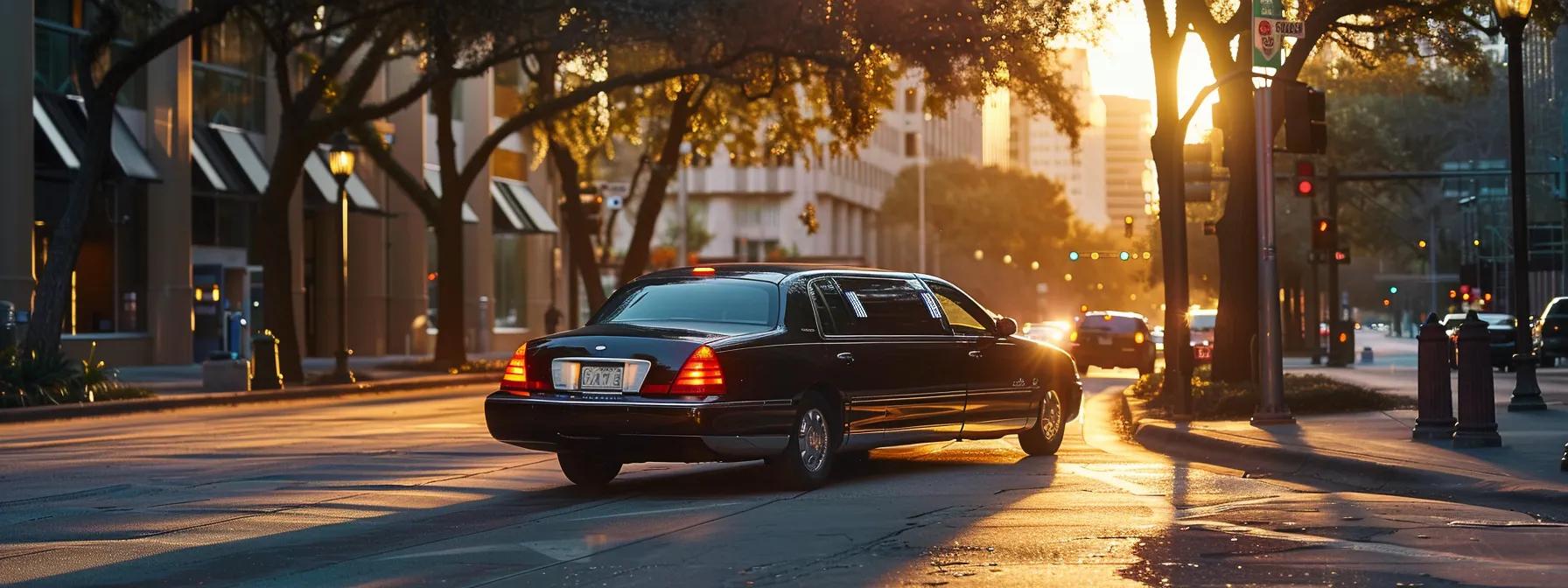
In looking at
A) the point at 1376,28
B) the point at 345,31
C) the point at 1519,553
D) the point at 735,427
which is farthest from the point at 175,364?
the point at 1519,553

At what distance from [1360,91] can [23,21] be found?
4198cm

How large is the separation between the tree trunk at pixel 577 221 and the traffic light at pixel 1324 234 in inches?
740

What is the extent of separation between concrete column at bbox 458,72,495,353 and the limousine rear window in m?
44.8

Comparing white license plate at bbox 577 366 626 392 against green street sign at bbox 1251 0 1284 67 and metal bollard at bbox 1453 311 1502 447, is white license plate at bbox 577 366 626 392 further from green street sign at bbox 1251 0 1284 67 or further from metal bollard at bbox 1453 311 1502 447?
green street sign at bbox 1251 0 1284 67

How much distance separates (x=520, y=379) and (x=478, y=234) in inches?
1816

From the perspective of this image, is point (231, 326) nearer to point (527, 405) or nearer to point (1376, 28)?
A: point (1376, 28)

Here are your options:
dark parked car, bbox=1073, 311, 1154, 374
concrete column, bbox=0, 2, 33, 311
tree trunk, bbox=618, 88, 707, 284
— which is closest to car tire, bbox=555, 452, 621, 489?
concrete column, bbox=0, 2, 33, 311

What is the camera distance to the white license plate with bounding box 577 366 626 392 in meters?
13.1

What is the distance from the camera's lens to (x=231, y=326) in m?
46.3

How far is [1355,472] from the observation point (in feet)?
49.0

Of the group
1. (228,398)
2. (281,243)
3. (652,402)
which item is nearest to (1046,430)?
(652,402)

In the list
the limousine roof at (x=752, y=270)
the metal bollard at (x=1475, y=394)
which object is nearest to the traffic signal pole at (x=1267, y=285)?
the metal bollard at (x=1475, y=394)

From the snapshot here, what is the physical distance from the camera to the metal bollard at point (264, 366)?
33.2m

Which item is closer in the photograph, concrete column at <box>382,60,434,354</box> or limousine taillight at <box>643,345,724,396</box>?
limousine taillight at <box>643,345,724,396</box>
